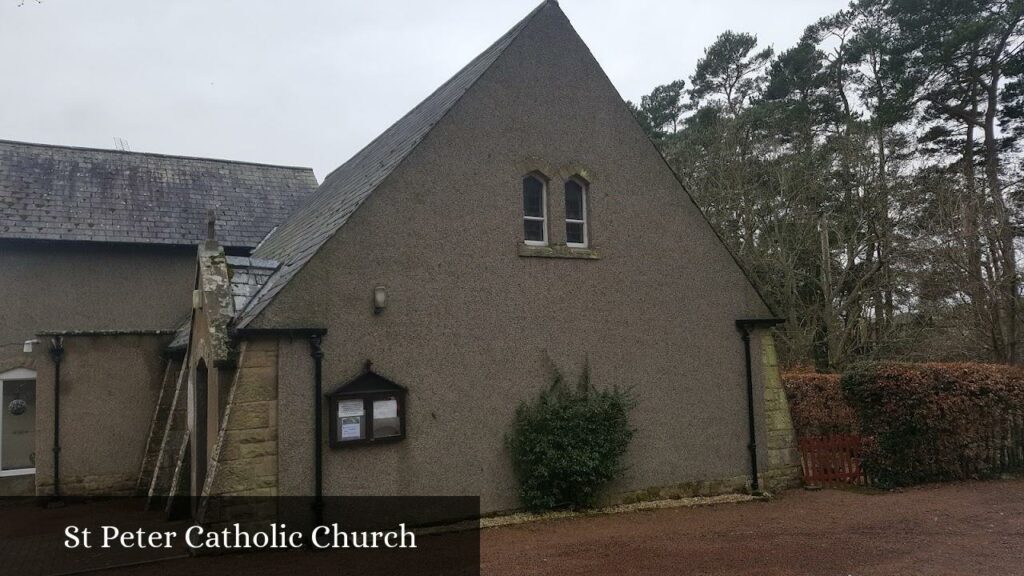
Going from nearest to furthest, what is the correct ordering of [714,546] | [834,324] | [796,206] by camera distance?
[714,546] → [834,324] → [796,206]

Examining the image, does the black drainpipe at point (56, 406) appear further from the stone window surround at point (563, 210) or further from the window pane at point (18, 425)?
the stone window surround at point (563, 210)

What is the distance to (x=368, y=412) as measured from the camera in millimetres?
9195

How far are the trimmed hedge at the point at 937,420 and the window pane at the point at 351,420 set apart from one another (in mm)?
9192

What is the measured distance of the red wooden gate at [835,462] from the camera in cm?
1267

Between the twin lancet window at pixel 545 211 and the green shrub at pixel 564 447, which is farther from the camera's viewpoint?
the twin lancet window at pixel 545 211

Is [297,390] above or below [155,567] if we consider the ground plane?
above

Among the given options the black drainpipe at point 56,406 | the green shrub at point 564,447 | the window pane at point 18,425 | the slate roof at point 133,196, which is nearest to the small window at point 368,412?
the green shrub at point 564,447

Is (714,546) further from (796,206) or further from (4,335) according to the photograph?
(796,206)

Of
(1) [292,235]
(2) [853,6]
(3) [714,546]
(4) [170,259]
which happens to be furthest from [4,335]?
(2) [853,6]

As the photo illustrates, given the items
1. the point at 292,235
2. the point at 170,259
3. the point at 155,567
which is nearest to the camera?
the point at 155,567

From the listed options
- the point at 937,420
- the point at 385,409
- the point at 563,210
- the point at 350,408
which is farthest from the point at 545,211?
the point at 937,420

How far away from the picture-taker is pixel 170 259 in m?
15.8

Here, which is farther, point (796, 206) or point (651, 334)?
point (796, 206)

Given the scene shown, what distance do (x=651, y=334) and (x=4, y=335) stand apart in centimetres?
1304
